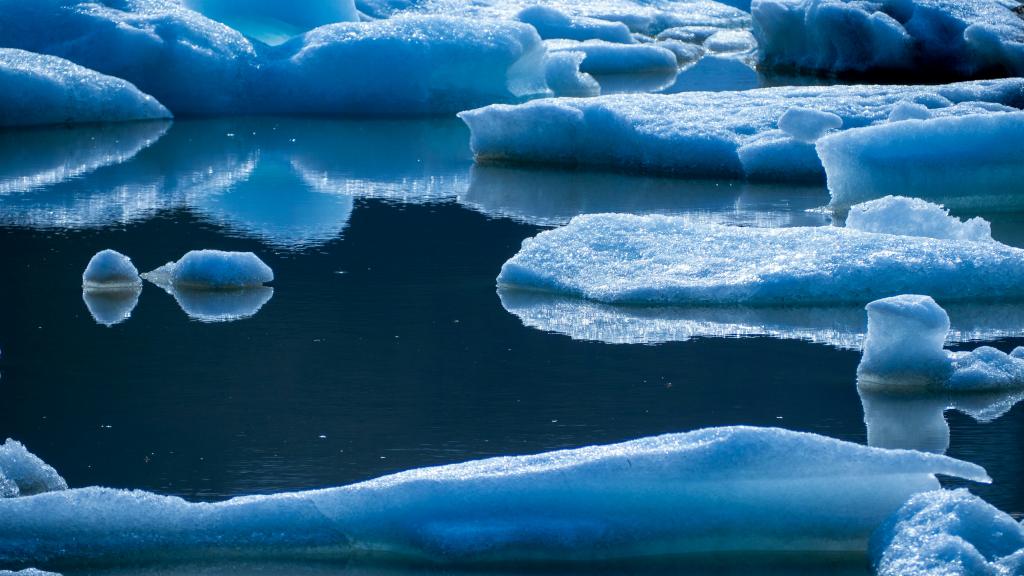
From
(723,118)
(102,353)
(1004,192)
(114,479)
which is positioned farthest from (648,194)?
(114,479)

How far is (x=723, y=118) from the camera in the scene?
8188 mm

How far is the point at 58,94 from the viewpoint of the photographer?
10047 millimetres

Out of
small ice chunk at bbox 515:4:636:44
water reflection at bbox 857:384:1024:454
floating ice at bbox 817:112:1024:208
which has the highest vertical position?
small ice chunk at bbox 515:4:636:44

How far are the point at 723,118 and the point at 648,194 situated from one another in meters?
0.81

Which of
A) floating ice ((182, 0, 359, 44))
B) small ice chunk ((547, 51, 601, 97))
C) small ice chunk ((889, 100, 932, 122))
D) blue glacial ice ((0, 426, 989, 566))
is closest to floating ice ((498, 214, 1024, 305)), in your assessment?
blue glacial ice ((0, 426, 989, 566))

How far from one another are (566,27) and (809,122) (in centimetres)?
783

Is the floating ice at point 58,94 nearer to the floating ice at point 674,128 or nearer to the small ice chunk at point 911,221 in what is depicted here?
the floating ice at point 674,128

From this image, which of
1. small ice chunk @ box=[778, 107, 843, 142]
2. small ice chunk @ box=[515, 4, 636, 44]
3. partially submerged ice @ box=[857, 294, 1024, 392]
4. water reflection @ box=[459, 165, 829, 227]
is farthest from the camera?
small ice chunk @ box=[515, 4, 636, 44]

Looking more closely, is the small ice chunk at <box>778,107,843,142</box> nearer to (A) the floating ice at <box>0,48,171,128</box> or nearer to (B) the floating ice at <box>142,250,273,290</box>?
(B) the floating ice at <box>142,250,273,290</box>

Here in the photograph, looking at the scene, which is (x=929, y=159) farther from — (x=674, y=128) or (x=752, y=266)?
(x=752, y=266)

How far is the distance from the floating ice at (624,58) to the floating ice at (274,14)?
229cm

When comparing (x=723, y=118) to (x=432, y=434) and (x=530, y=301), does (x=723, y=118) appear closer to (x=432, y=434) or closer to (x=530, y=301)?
(x=530, y=301)

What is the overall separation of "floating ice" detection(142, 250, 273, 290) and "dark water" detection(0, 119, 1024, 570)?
14cm

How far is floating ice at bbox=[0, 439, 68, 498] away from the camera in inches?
128
